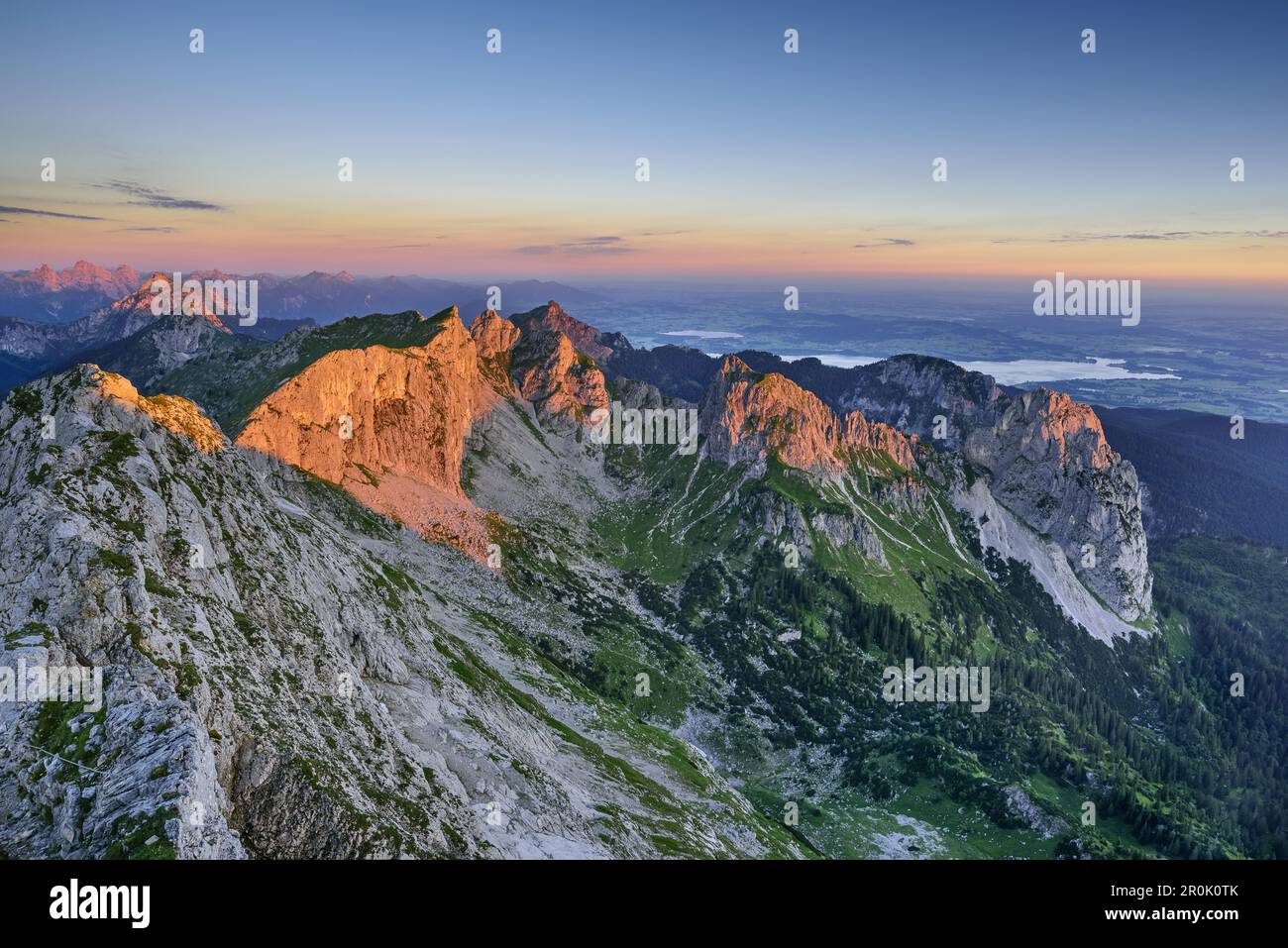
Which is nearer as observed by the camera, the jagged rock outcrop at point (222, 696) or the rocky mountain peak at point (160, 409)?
the jagged rock outcrop at point (222, 696)

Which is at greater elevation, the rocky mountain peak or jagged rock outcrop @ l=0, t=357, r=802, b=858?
the rocky mountain peak

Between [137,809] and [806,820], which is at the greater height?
[137,809]

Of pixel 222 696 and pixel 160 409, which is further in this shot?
pixel 160 409

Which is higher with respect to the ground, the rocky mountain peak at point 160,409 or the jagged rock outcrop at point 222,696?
the rocky mountain peak at point 160,409

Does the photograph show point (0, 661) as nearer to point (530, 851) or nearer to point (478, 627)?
point (530, 851)

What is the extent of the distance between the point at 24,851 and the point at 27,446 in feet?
144

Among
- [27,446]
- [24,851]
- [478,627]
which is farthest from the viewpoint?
[478,627]

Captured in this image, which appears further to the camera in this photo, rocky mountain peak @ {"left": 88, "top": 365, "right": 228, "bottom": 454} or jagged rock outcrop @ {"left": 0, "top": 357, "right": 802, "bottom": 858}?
rocky mountain peak @ {"left": 88, "top": 365, "right": 228, "bottom": 454}

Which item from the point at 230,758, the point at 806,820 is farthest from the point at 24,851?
the point at 806,820

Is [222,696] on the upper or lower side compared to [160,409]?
lower
